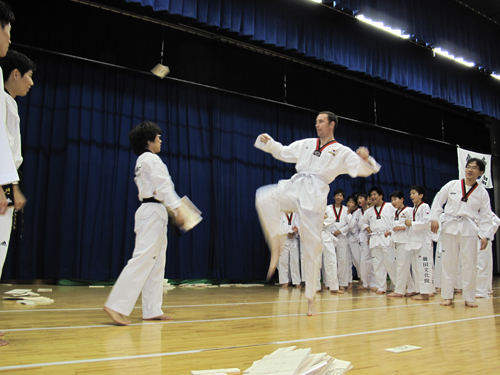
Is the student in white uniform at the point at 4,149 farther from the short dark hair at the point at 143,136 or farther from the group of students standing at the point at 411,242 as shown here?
the group of students standing at the point at 411,242

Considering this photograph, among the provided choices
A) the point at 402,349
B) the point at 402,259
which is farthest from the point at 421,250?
the point at 402,349

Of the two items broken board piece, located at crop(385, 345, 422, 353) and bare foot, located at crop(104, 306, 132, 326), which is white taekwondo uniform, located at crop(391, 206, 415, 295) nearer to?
broken board piece, located at crop(385, 345, 422, 353)

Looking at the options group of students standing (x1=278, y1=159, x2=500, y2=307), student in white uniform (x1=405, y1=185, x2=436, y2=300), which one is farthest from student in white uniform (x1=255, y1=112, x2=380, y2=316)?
student in white uniform (x1=405, y1=185, x2=436, y2=300)

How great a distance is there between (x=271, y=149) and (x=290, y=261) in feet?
13.6

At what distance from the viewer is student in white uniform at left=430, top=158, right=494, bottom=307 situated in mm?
4410

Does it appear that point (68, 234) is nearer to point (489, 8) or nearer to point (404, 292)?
point (404, 292)

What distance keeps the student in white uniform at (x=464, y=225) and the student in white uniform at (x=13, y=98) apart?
392 centimetres

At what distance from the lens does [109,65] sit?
252 inches

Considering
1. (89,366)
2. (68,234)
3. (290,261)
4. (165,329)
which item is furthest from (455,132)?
(89,366)

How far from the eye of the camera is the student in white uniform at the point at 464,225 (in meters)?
4.41

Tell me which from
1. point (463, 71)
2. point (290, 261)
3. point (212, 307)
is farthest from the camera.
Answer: point (463, 71)

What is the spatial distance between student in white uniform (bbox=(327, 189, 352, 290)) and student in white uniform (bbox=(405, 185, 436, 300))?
1.49 metres

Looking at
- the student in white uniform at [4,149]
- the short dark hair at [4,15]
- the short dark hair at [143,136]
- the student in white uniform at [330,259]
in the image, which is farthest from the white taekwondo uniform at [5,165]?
the student in white uniform at [330,259]

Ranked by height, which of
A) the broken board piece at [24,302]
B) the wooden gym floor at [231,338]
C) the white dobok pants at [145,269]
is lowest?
the wooden gym floor at [231,338]
